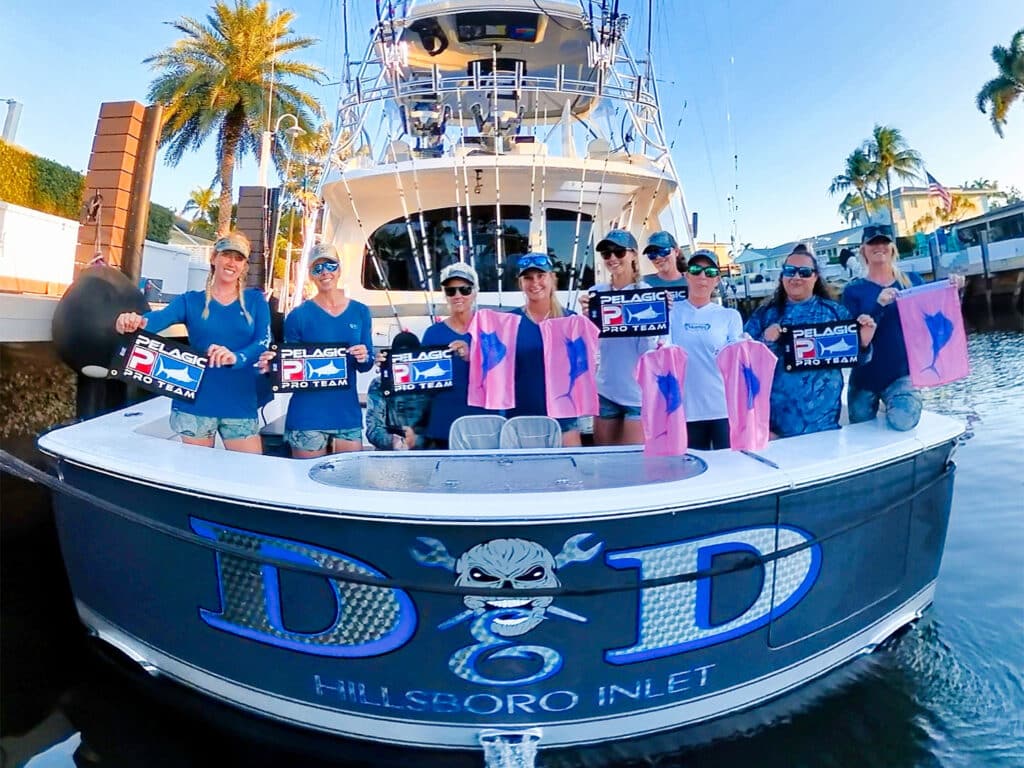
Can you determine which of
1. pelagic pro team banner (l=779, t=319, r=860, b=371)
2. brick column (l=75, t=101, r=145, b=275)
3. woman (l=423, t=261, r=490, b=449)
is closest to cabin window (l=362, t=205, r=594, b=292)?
brick column (l=75, t=101, r=145, b=275)

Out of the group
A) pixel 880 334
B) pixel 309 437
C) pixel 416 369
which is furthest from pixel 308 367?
pixel 880 334

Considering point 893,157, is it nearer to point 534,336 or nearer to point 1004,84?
point 1004,84

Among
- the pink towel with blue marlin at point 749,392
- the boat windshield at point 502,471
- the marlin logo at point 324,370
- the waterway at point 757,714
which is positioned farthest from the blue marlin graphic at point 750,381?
the marlin logo at point 324,370

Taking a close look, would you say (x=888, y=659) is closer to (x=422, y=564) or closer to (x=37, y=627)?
(x=422, y=564)

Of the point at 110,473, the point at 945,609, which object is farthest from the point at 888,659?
the point at 110,473

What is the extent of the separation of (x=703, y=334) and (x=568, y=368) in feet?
2.32

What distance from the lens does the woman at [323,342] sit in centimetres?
338

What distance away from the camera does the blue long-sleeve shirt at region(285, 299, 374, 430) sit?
3.38 meters

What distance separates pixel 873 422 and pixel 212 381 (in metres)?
3.33

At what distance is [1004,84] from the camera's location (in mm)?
35000

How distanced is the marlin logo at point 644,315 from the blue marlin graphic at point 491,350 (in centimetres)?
63

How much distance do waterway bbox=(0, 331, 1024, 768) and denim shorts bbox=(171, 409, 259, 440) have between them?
4.27 ft

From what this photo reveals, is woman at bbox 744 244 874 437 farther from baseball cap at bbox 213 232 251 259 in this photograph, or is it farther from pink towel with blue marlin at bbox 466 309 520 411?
baseball cap at bbox 213 232 251 259

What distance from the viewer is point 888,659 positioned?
371cm
